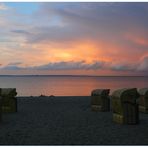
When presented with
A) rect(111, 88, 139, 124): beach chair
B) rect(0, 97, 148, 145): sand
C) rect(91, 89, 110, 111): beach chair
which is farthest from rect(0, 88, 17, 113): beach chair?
rect(111, 88, 139, 124): beach chair

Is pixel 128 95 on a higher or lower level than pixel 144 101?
higher

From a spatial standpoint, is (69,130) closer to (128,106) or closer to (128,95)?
(128,106)

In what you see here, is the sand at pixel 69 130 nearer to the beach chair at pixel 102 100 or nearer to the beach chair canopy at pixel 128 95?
the beach chair canopy at pixel 128 95

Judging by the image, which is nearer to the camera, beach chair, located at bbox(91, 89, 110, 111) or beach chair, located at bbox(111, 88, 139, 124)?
beach chair, located at bbox(111, 88, 139, 124)

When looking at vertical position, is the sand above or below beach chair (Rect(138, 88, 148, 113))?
below

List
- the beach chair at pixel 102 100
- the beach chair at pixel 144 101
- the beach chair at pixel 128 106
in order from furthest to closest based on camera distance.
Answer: the beach chair at pixel 102 100, the beach chair at pixel 144 101, the beach chair at pixel 128 106

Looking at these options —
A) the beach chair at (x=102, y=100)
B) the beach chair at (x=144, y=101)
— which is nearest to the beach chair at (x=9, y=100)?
the beach chair at (x=102, y=100)

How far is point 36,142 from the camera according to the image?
527 inches

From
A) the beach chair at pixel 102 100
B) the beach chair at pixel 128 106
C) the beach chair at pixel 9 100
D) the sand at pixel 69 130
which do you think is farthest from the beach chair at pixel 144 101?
the beach chair at pixel 9 100

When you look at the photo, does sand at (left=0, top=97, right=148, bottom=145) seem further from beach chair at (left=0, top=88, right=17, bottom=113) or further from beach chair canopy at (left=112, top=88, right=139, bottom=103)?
beach chair at (left=0, top=88, right=17, bottom=113)

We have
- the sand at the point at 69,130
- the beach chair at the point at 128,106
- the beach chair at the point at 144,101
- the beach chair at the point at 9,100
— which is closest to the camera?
the sand at the point at 69,130

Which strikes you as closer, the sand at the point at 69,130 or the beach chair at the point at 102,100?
the sand at the point at 69,130

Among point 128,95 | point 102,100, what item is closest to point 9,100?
point 102,100

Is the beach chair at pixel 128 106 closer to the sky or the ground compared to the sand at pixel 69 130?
closer to the sky
